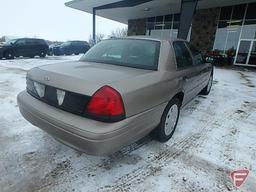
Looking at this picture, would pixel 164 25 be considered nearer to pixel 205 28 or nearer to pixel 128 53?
pixel 205 28

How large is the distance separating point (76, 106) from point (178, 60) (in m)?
1.78

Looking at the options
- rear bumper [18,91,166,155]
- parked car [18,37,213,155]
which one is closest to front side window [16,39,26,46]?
parked car [18,37,213,155]

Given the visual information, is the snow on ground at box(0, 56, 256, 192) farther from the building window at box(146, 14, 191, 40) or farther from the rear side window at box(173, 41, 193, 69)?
the building window at box(146, 14, 191, 40)

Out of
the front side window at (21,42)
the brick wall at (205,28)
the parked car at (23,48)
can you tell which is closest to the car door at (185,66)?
the brick wall at (205,28)

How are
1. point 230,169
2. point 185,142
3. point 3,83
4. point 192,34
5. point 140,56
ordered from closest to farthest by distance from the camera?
point 230,169 < point 140,56 < point 185,142 < point 3,83 < point 192,34

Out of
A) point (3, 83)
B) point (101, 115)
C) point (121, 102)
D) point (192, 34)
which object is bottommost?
point (3, 83)

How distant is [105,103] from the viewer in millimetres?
1743

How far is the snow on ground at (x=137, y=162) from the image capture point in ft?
6.55

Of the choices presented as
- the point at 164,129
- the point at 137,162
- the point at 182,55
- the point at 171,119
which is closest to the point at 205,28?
the point at 182,55

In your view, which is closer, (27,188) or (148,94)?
(27,188)

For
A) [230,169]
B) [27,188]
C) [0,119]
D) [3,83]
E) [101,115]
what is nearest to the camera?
[101,115]

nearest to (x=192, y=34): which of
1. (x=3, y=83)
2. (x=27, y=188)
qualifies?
(x=3, y=83)

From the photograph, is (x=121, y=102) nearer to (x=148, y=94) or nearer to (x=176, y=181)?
(x=148, y=94)

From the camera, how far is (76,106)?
1861mm
